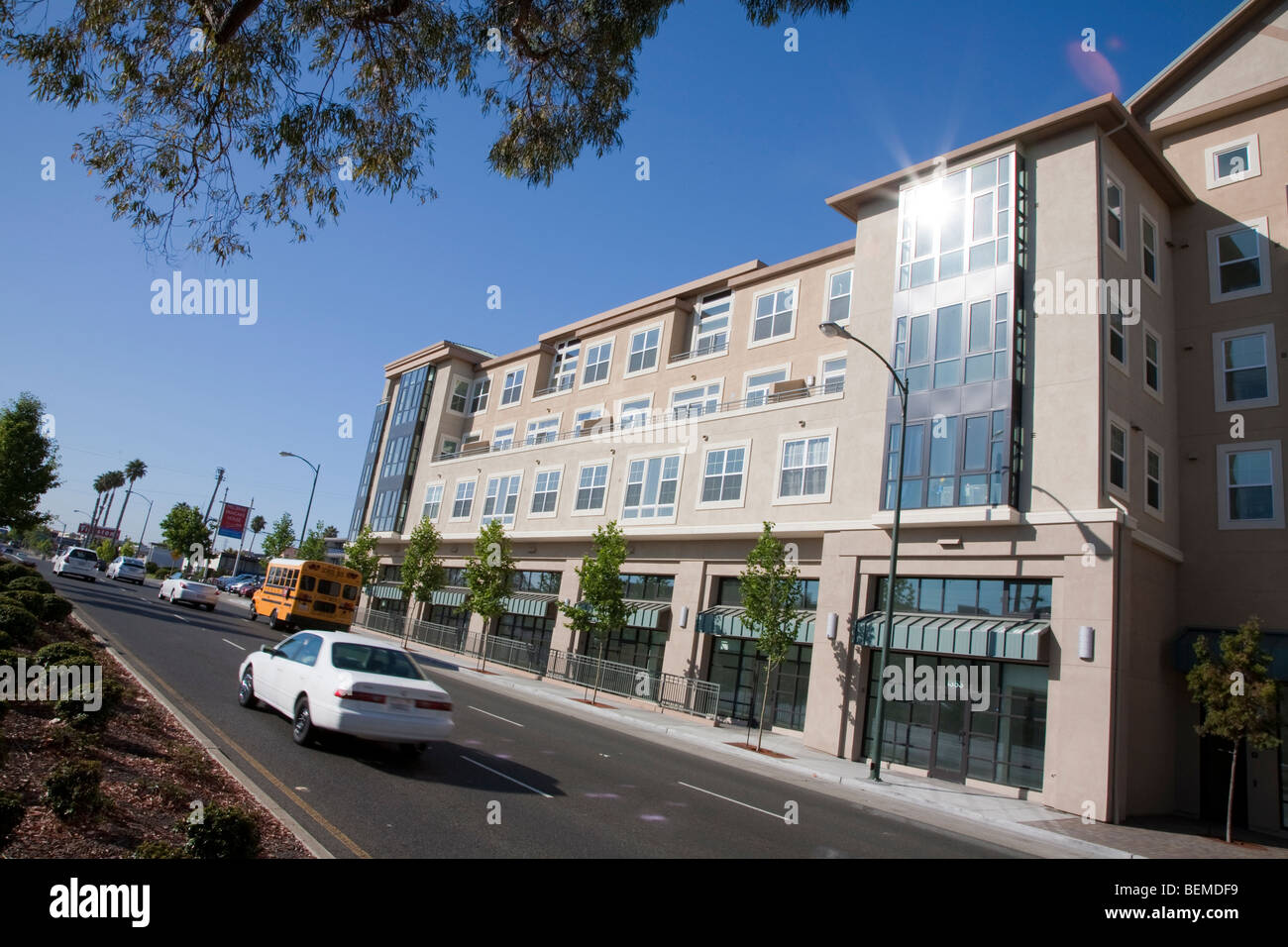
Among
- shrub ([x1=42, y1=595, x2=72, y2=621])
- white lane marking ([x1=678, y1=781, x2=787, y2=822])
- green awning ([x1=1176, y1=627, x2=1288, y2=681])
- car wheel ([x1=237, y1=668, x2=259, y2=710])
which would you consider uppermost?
green awning ([x1=1176, y1=627, x2=1288, y2=681])

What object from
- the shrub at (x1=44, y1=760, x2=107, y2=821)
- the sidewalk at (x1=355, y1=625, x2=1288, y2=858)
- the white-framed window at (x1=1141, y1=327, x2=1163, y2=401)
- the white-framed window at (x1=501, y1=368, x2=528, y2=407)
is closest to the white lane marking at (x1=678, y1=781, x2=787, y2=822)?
the sidewalk at (x1=355, y1=625, x2=1288, y2=858)

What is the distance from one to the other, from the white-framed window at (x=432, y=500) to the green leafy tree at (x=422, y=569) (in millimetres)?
4266

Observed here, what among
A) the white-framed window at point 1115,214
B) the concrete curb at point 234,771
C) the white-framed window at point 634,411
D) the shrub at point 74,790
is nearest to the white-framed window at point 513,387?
the white-framed window at point 634,411

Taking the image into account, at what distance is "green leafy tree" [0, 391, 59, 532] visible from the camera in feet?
148

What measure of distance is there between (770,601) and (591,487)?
1388cm

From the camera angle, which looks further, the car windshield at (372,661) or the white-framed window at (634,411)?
the white-framed window at (634,411)

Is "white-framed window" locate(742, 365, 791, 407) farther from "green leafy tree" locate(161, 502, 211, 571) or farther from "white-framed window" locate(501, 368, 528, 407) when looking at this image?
"green leafy tree" locate(161, 502, 211, 571)

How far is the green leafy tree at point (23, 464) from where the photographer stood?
45.2m

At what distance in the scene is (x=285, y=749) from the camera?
968cm

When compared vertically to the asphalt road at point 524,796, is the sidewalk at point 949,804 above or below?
below

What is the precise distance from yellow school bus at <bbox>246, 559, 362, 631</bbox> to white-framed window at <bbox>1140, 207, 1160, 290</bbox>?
28.6 meters

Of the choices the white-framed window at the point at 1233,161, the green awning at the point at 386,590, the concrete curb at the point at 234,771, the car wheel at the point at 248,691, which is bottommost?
the concrete curb at the point at 234,771

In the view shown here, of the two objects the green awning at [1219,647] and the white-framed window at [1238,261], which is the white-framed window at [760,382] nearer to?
the white-framed window at [1238,261]
